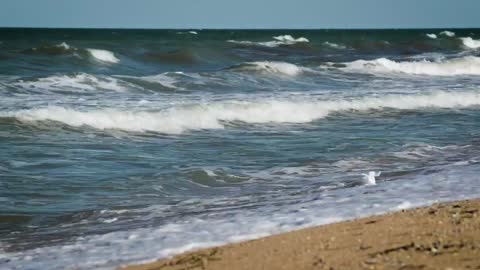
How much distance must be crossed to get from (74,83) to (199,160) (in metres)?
10.6

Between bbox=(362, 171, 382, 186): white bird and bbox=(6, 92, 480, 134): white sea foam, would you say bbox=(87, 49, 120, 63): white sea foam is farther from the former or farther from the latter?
bbox=(362, 171, 382, 186): white bird

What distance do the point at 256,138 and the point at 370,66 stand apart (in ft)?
66.6

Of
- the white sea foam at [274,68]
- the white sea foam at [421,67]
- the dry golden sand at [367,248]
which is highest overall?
the dry golden sand at [367,248]

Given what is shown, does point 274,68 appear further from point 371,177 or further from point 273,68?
point 371,177

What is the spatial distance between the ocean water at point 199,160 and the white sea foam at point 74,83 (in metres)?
0.05

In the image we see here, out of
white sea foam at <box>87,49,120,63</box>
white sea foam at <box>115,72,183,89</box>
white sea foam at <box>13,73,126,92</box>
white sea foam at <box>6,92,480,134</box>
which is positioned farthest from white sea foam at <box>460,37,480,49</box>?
white sea foam at <box>13,73,126,92</box>

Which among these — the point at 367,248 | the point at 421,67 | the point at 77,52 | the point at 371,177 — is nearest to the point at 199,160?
the point at 371,177

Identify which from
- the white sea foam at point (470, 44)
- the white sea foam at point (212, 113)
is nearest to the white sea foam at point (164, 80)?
the white sea foam at point (212, 113)

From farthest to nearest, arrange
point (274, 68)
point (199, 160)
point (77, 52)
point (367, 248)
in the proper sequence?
point (77, 52) < point (274, 68) < point (199, 160) < point (367, 248)

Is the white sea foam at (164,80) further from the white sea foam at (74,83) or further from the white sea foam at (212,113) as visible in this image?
the white sea foam at (212,113)

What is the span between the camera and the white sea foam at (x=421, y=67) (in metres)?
31.4

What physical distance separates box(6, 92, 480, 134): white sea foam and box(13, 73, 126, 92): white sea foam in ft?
15.9

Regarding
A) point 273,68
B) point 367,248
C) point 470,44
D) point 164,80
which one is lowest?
point 470,44

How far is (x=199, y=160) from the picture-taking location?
9.73 m
